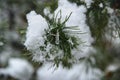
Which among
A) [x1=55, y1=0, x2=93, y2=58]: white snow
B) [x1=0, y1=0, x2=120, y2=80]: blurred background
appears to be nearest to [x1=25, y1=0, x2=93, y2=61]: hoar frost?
[x1=55, y1=0, x2=93, y2=58]: white snow

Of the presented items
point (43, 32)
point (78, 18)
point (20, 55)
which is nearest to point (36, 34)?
point (43, 32)

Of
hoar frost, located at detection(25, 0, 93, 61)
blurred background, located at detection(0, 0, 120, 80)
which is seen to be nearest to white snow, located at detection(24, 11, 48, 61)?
hoar frost, located at detection(25, 0, 93, 61)

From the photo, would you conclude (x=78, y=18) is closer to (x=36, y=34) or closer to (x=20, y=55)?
(x=36, y=34)

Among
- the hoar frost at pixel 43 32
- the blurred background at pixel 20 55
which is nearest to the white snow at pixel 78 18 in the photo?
the hoar frost at pixel 43 32

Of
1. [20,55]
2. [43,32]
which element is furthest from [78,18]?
[20,55]

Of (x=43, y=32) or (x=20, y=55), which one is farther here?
(x=20, y=55)

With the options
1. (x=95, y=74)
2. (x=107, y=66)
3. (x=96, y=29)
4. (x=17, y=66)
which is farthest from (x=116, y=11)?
(x=17, y=66)

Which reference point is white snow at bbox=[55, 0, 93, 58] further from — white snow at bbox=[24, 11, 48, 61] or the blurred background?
the blurred background

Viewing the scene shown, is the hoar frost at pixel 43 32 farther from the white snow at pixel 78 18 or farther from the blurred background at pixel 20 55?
the blurred background at pixel 20 55

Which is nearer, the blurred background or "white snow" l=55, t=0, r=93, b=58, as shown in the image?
"white snow" l=55, t=0, r=93, b=58

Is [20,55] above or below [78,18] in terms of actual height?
below

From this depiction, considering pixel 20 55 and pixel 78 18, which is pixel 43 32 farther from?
pixel 20 55

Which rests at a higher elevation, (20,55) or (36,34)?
(36,34)
